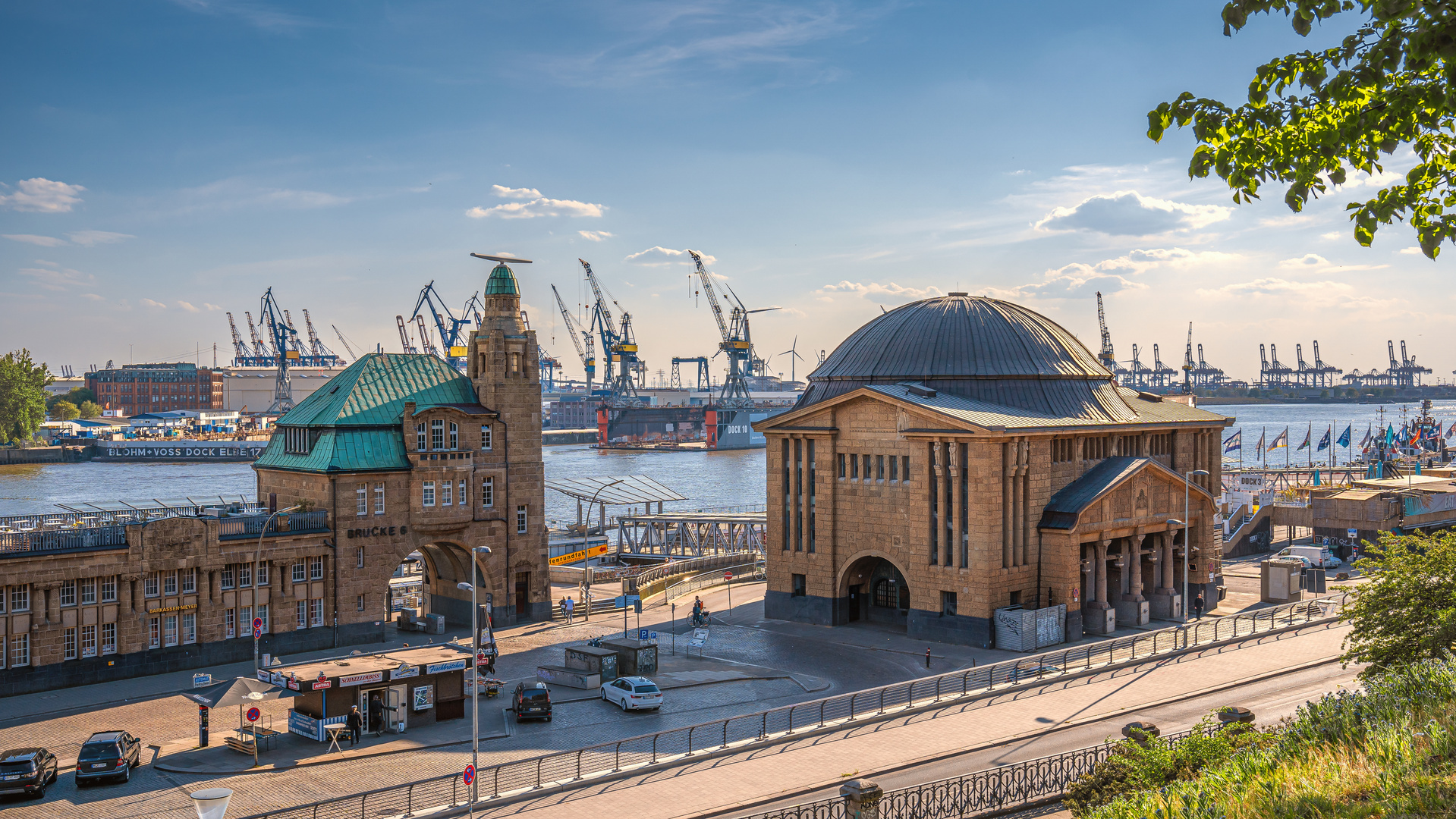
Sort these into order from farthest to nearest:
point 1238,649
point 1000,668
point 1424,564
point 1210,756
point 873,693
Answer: point 1238,649 → point 1000,668 → point 873,693 → point 1424,564 → point 1210,756

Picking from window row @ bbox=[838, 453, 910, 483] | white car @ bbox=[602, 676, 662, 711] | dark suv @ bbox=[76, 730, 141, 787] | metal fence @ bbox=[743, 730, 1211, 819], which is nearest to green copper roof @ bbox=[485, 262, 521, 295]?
window row @ bbox=[838, 453, 910, 483]

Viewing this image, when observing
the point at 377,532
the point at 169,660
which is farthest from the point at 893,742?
the point at 169,660

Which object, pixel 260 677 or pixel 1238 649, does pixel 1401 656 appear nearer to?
pixel 1238 649

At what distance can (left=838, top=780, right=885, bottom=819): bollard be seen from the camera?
87.0 ft

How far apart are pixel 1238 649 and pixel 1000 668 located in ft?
43.6

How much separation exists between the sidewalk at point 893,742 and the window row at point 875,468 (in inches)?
616

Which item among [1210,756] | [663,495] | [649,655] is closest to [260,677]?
[649,655]

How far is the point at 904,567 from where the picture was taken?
2397 inches

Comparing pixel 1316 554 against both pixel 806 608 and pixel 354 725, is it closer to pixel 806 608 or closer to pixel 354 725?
pixel 806 608

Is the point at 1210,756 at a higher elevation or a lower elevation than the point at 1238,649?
higher

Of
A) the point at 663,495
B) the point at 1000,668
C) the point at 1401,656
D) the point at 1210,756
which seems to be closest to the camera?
the point at 1210,756

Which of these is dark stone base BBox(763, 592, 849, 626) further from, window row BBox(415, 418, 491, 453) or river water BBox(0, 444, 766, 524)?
river water BBox(0, 444, 766, 524)

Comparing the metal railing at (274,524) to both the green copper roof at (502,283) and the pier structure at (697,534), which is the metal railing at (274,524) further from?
the pier structure at (697,534)

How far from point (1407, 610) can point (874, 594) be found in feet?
114
